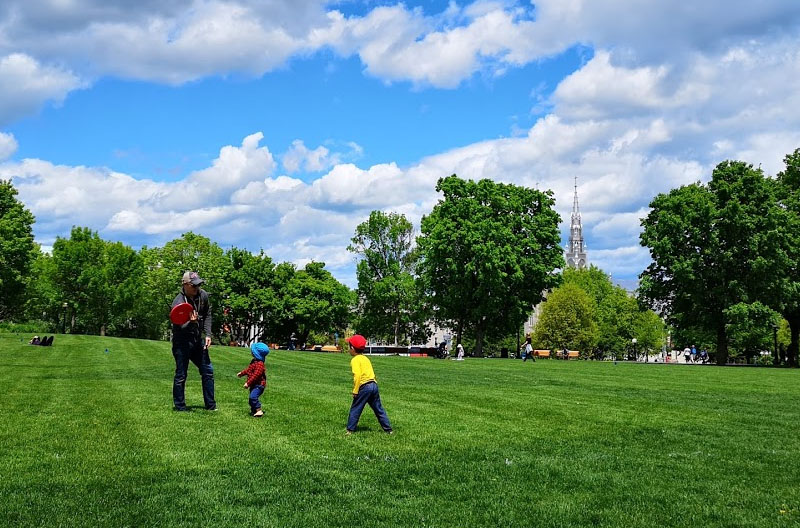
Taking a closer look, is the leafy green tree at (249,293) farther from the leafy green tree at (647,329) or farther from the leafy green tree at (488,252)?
the leafy green tree at (647,329)

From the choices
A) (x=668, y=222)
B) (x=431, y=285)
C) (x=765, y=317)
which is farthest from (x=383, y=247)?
(x=765, y=317)

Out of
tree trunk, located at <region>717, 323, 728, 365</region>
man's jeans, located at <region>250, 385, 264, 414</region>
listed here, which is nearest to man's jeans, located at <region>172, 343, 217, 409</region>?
man's jeans, located at <region>250, 385, 264, 414</region>

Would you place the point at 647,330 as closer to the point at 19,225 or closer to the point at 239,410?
the point at 19,225

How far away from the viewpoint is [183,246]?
8094 centimetres

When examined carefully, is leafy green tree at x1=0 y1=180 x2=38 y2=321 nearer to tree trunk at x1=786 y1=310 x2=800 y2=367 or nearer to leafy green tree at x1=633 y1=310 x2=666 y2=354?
tree trunk at x1=786 y1=310 x2=800 y2=367

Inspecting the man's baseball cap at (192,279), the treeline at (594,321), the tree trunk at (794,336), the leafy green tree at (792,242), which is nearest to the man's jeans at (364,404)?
the man's baseball cap at (192,279)

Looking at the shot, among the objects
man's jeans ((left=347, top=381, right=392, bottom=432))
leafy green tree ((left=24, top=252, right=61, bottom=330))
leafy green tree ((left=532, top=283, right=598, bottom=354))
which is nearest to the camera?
man's jeans ((left=347, top=381, right=392, bottom=432))

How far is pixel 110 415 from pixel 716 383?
21.5 m

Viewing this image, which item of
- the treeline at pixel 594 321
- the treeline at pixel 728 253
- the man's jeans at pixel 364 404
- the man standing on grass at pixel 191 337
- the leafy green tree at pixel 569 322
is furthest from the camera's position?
the treeline at pixel 594 321

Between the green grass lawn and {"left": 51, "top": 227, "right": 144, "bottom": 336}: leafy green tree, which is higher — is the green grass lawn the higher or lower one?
the lower one

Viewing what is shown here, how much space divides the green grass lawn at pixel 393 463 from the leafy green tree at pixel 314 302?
69.6 m

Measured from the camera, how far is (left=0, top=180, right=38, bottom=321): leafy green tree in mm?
54000

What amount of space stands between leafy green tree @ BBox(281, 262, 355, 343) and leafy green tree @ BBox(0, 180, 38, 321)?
31989 mm

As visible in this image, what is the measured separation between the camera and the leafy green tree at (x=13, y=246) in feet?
177
